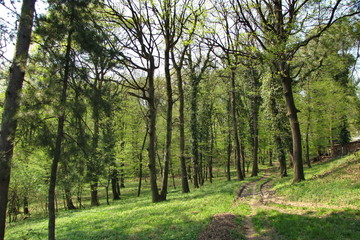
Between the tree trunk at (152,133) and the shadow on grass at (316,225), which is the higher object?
the tree trunk at (152,133)

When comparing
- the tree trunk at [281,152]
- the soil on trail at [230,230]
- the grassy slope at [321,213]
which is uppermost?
the tree trunk at [281,152]

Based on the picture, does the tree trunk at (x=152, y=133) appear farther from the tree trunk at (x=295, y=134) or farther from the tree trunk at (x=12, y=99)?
the tree trunk at (x=12, y=99)

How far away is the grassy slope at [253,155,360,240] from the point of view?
595cm

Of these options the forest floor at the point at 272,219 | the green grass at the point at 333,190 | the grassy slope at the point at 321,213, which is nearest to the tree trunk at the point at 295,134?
the green grass at the point at 333,190

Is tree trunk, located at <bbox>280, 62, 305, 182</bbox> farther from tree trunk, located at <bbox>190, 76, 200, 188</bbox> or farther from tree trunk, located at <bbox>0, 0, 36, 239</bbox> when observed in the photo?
tree trunk, located at <bbox>0, 0, 36, 239</bbox>

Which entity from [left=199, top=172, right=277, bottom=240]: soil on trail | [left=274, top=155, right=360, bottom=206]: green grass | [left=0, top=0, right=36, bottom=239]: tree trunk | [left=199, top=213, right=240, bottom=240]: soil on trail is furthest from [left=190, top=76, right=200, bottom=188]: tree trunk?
[left=0, top=0, right=36, bottom=239]: tree trunk

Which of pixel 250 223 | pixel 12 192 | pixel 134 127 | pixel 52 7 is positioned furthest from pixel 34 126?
pixel 134 127

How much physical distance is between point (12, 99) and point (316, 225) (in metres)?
8.70

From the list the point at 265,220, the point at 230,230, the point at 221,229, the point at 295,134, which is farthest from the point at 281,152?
the point at 221,229

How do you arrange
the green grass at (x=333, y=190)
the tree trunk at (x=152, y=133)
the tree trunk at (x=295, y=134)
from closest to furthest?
1. the green grass at (x=333, y=190)
2. the tree trunk at (x=295, y=134)
3. the tree trunk at (x=152, y=133)

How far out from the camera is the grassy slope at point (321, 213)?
5953 mm

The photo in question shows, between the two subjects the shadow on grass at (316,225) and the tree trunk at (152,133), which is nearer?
the shadow on grass at (316,225)

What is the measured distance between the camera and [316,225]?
21.0 feet

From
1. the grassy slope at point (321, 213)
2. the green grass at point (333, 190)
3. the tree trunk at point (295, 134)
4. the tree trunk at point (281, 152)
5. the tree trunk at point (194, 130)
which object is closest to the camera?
the grassy slope at point (321, 213)
